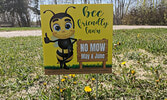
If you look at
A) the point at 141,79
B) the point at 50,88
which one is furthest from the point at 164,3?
the point at 50,88

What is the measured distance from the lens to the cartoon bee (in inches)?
49.3

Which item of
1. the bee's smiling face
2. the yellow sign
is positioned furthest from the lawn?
the bee's smiling face

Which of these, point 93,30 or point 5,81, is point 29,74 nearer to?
point 5,81

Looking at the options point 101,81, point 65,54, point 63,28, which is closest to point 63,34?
point 63,28

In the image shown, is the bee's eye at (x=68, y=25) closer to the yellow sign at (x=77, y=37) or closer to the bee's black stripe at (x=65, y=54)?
the yellow sign at (x=77, y=37)

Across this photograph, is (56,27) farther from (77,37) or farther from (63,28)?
(77,37)

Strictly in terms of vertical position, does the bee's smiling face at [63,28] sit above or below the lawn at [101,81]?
above

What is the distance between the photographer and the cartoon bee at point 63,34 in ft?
4.10

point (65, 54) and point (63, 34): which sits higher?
point (63, 34)

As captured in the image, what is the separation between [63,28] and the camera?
1263mm

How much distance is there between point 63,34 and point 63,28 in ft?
0.18

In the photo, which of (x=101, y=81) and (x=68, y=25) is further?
(x=101, y=81)

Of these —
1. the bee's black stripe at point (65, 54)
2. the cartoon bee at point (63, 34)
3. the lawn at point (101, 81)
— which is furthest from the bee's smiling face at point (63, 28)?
the lawn at point (101, 81)

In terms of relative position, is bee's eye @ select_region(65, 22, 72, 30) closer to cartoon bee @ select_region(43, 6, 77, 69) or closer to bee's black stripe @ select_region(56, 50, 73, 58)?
cartoon bee @ select_region(43, 6, 77, 69)
